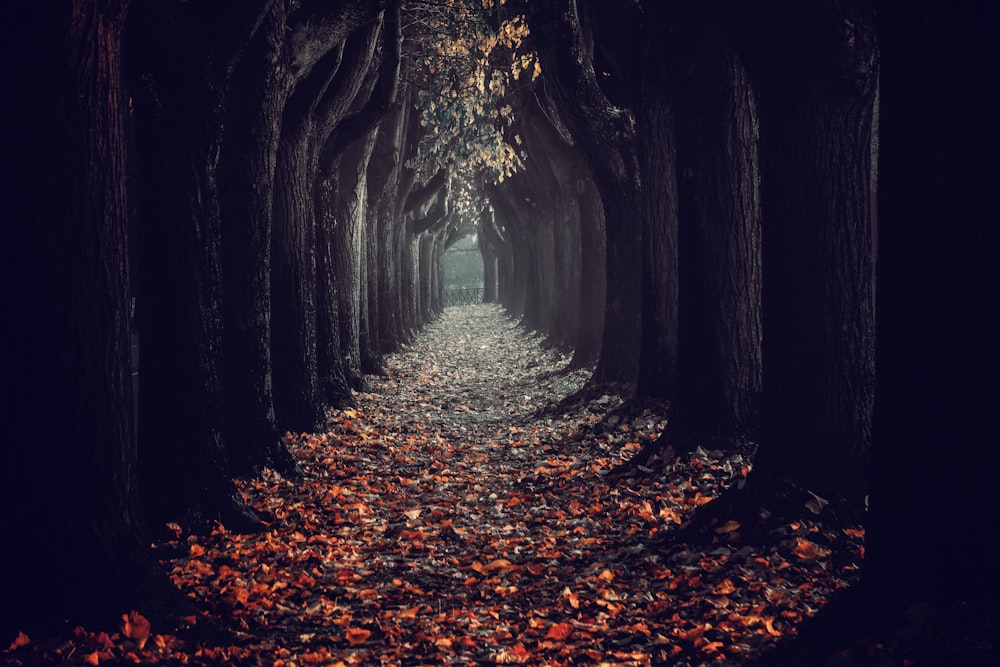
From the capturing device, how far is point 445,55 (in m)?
14.7

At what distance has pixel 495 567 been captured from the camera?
225 inches

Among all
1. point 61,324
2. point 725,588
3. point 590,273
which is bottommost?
point 725,588

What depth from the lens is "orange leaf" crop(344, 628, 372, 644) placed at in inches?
177

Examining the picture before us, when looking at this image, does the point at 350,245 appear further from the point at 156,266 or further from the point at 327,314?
the point at 156,266

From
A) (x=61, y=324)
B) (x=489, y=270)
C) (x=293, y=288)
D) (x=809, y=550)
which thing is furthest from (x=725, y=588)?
(x=489, y=270)

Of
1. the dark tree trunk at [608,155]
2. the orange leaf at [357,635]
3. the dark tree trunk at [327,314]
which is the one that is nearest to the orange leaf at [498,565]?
the orange leaf at [357,635]

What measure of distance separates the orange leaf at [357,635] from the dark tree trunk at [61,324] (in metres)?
1.08

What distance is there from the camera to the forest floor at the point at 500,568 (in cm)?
424

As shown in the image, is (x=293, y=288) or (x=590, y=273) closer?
(x=293, y=288)

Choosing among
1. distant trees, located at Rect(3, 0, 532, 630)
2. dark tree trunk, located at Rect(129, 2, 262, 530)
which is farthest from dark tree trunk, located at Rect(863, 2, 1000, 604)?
dark tree trunk, located at Rect(129, 2, 262, 530)

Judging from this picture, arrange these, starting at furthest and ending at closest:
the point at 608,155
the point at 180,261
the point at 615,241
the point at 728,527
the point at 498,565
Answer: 1. the point at 615,241
2. the point at 608,155
3. the point at 180,261
4. the point at 498,565
5. the point at 728,527

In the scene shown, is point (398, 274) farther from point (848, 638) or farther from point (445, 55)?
point (848, 638)

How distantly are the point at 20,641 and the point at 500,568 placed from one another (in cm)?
288

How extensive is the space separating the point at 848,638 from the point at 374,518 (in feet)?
13.7
